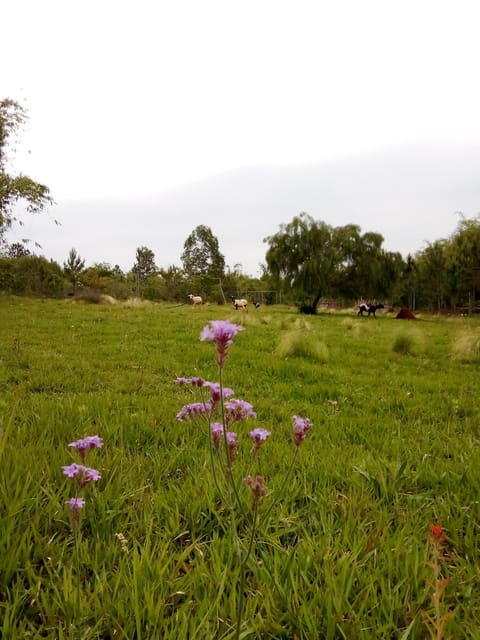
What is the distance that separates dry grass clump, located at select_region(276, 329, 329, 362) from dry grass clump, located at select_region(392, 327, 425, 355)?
255cm

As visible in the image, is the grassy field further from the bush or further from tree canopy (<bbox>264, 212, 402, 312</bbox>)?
the bush

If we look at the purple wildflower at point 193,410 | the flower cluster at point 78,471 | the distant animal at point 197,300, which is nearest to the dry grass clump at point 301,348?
the purple wildflower at point 193,410

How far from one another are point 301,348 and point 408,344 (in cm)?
313

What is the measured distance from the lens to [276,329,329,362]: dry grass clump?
22.9 ft

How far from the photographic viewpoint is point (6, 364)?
505 centimetres

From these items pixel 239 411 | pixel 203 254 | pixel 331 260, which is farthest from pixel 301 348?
pixel 203 254

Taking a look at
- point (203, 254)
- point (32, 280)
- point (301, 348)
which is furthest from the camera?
point (203, 254)

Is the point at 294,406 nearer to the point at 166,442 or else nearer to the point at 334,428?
the point at 334,428

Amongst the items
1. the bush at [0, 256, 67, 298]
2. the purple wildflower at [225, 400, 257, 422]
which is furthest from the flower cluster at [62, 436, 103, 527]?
the bush at [0, 256, 67, 298]

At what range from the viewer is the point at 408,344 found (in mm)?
8570

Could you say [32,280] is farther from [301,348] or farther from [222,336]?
[222,336]

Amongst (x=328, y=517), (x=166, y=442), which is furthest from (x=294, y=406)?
(x=328, y=517)

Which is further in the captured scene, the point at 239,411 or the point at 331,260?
the point at 331,260

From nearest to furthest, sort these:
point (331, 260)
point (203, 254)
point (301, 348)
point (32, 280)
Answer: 1. point (301, 348)
2. point (331, 260)
3. point (32, 280)
4. point (203, 254)
